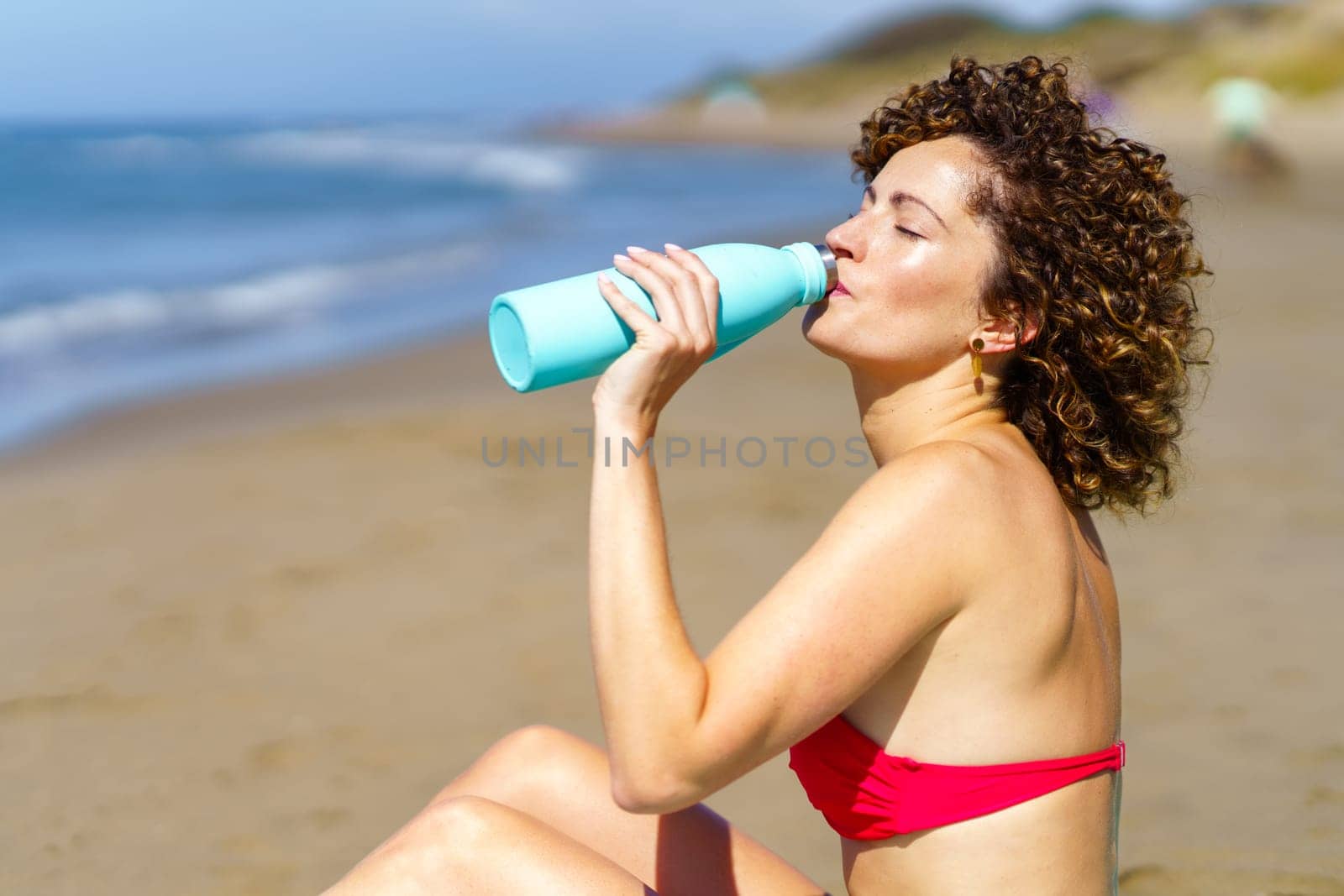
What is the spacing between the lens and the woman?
162 cm

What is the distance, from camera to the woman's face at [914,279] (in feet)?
6.36

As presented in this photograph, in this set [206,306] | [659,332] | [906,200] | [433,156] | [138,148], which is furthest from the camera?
[138,148]

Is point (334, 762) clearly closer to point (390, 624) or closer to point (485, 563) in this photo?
point (390, 624)

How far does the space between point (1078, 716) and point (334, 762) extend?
2.46 meters

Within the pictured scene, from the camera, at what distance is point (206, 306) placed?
10.8m

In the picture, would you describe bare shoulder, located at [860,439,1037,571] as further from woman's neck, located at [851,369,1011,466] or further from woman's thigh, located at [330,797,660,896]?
woman's thigh, located at [330,797,660,896]

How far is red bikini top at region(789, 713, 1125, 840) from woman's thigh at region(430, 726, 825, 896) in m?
0.33

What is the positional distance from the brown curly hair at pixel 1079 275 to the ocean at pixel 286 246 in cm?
598

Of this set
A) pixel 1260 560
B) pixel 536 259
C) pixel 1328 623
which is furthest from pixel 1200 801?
pixel 536 259

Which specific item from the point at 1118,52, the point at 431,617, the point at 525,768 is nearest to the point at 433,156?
the point at 1118,52

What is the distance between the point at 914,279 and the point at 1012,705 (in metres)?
0.62

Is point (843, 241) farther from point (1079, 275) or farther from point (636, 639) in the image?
point (636, 639)

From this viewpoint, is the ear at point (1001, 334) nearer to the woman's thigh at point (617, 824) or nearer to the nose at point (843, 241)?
the nose at point (843, 241)

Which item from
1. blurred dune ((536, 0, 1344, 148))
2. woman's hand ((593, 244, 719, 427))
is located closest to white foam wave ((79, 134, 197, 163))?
blurred dune ((536, 0, 1344, 148))
